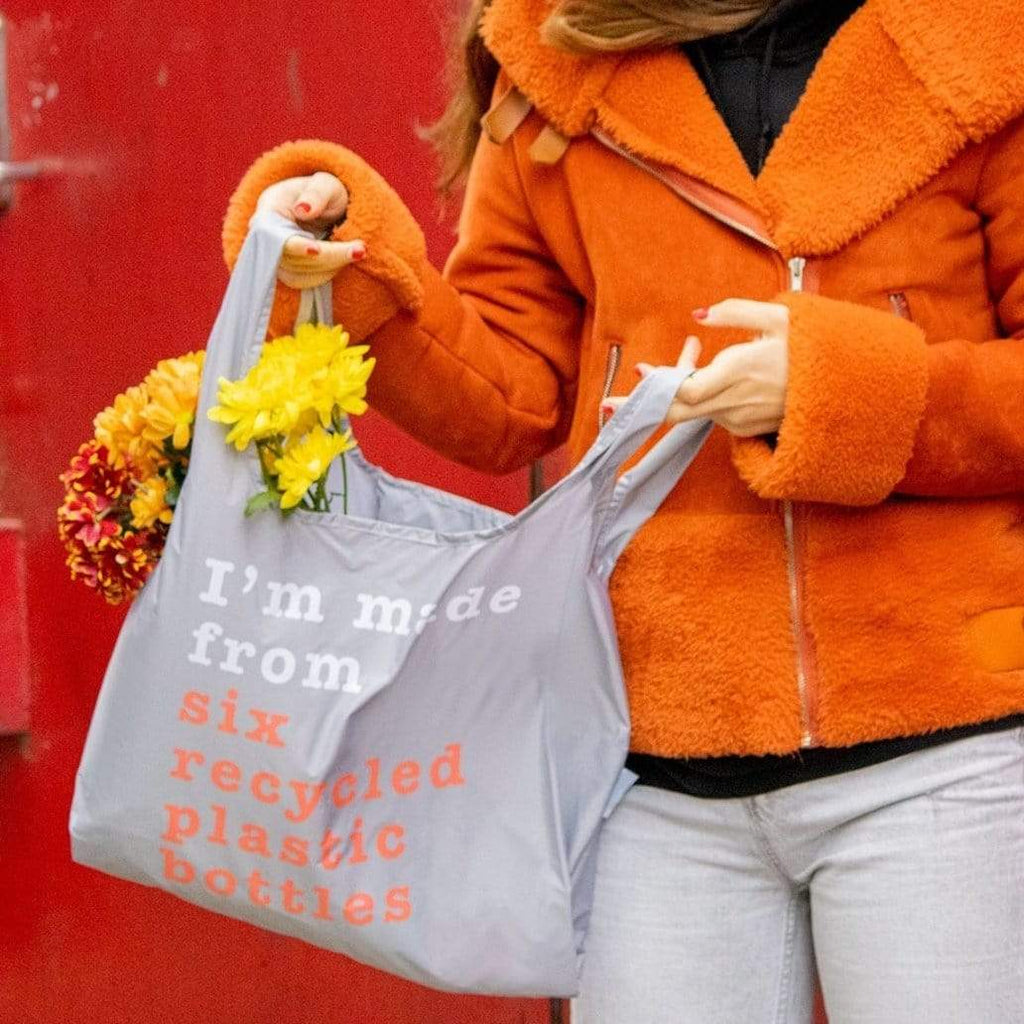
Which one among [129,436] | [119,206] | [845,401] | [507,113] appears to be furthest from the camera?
[119,206]

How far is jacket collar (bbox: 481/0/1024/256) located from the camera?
1.33 metres

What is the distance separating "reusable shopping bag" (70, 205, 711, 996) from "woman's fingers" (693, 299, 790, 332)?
0.05m

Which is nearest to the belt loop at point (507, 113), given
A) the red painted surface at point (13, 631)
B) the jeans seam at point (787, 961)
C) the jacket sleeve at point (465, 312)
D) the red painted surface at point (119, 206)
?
the jacket sleeve at point (465, 312)

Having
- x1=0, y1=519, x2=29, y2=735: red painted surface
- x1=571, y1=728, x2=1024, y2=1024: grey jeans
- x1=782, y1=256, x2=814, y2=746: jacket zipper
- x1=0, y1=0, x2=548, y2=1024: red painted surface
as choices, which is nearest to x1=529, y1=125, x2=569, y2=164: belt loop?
x1=782, y1=256, x2=814, y2=746: jacket zipper

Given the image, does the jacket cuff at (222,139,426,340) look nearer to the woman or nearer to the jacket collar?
the woman

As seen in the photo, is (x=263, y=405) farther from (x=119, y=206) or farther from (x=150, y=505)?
(x=119, y=206)

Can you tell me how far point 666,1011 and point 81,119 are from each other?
1.45 meters

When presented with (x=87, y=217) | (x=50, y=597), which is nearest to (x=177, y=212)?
(x=87, y=217)

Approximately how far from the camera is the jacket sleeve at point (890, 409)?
1.28 metres

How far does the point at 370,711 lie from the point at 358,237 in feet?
A: 1.29

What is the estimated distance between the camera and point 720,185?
1.38 meters

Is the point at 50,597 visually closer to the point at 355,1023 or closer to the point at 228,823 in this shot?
the point at 355,1023

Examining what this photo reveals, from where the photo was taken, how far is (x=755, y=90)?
1426mm

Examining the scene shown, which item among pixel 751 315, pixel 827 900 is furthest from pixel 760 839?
pixel 751 315
